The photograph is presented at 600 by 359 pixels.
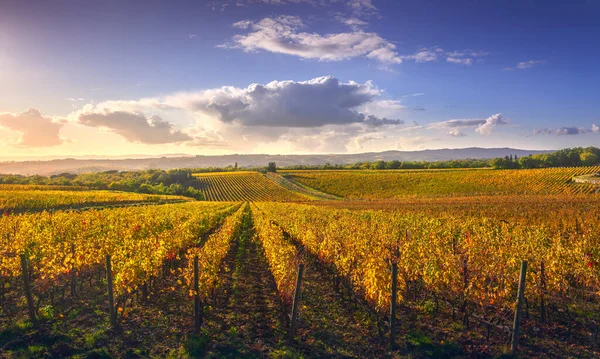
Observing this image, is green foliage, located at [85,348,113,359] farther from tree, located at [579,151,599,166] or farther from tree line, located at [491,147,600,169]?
tree, located at [579,151,599,166]

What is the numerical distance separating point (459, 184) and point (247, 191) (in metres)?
56.8

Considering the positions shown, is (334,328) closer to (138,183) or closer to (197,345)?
(197,345)

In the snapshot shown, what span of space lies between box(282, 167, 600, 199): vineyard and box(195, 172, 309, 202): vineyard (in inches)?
449

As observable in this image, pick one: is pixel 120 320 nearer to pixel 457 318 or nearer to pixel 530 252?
pixel 457 318

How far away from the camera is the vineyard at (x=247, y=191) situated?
83.5m

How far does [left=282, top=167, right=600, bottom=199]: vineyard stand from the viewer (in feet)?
218

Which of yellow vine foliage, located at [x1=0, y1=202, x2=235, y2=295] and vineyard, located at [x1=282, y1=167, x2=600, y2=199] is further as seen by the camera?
vineyard, located at [x1=282, y1=167, x2=600, y2=199]

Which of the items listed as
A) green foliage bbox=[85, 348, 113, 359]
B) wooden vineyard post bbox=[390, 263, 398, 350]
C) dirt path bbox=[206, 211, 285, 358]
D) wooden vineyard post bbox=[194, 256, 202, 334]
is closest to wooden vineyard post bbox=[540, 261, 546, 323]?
wooden vineyard post bbox=[390, 263, 398, 350]

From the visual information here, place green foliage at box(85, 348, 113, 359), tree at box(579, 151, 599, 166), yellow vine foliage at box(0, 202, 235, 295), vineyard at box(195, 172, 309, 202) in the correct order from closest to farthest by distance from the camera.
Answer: green foliage at box(85, 348, 113, 359) < yellow vine foliage at box(0, 202, 235, 295) < vineyard at box(195, 172, 309, 202) < tree at box(579, 151, 599, 166)

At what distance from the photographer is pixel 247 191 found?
94000 millimetres

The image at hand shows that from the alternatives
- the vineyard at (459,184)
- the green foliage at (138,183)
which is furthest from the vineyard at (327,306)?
the green foliage at (138,183)

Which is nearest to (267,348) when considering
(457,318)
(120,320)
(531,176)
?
(120,320)

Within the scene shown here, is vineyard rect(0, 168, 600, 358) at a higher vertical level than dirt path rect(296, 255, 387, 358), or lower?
higher

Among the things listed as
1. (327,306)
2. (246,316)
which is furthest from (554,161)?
(246,316)
